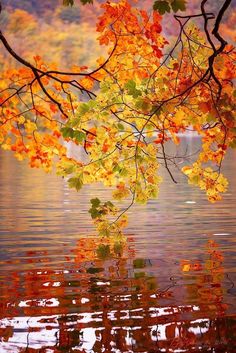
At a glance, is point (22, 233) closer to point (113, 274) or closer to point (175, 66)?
point (113, 274)

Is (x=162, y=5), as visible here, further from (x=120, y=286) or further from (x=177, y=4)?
(x=120, y=286)

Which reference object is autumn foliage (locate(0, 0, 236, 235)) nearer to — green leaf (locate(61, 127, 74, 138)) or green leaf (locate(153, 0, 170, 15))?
green leaf (locate(61, 127, 74, 138))

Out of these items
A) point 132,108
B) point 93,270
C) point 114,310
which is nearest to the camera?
point 132,108

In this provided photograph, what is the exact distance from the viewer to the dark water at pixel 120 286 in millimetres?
9117

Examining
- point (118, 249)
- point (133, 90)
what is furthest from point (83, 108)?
point (118, 249)

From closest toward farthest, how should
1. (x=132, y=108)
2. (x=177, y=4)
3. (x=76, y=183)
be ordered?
1. (x=177, y=4)
2. (x=76, y=183)
3. (x=132, y=108)

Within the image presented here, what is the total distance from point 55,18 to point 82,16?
5740mm

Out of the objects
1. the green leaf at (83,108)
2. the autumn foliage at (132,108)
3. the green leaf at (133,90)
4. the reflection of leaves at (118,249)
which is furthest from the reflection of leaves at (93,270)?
the green leaf at (133,90)

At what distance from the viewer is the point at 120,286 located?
12391 mm

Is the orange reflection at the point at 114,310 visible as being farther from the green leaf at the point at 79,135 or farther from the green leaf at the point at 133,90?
the green leaf at the point at 133,90

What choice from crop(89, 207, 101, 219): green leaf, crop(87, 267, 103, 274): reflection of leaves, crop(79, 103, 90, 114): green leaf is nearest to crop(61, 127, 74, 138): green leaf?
crop(79, 103, 90, 114): green leaf

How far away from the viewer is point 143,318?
10.0 metres

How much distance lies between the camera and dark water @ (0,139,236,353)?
29.9 ft

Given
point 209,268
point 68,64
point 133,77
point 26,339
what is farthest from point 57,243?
point 68,64
